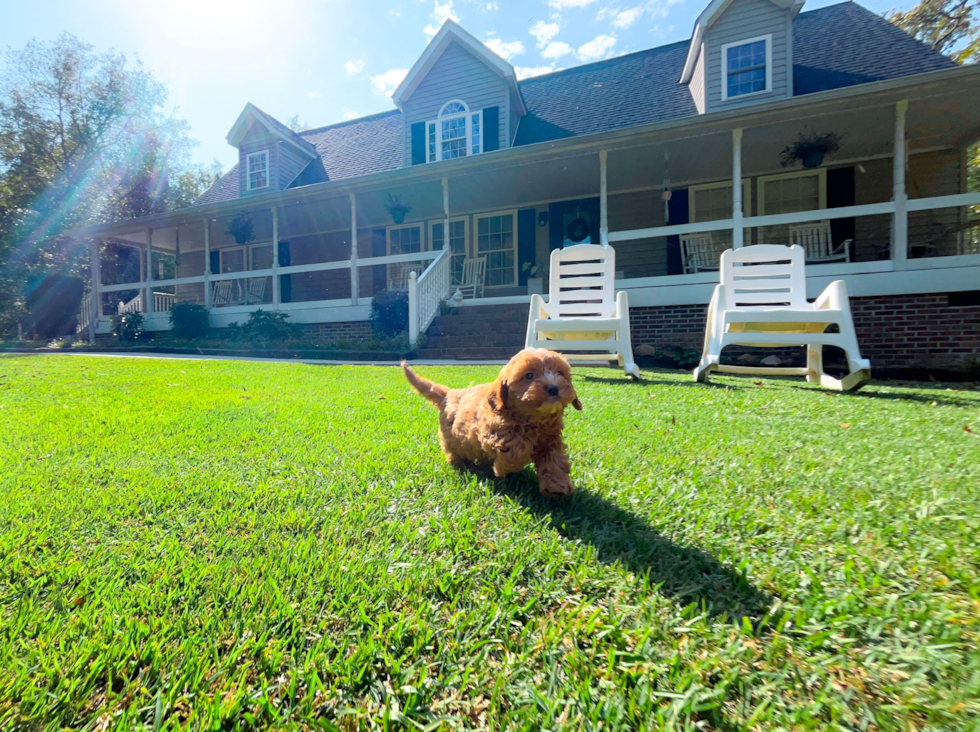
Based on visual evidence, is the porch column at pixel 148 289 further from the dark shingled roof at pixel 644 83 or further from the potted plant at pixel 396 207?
the potted plant at pixel 396 207

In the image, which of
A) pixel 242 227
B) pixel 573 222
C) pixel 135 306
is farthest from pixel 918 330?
pixel 135 306

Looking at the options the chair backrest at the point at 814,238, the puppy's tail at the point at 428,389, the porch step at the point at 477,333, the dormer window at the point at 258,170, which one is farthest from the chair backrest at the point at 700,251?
the dormer window at the point at 258,170

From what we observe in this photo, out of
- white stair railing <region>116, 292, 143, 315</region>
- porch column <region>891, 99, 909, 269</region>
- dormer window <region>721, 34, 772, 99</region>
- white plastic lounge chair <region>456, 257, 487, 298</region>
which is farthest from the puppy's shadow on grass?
white stair railing <region>116, 292, 143, 315</region>

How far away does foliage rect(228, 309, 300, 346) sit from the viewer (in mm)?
10117

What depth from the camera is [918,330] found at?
615 centimetres

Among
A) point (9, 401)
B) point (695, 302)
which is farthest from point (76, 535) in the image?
point (695, 302)

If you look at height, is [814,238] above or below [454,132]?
below

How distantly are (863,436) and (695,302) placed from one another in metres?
5.21

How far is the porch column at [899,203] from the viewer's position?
6.39m

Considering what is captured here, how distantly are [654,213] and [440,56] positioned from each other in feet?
21.8

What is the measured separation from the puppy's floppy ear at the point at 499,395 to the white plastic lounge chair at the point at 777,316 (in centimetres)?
366

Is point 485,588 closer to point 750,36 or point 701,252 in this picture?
point 701,252

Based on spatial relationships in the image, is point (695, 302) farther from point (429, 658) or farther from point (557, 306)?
point (429, 658)

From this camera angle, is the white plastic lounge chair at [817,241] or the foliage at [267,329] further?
the foliage at [267,329]
